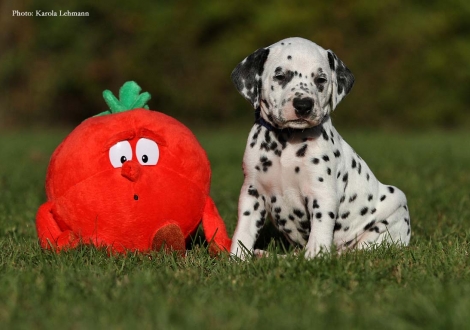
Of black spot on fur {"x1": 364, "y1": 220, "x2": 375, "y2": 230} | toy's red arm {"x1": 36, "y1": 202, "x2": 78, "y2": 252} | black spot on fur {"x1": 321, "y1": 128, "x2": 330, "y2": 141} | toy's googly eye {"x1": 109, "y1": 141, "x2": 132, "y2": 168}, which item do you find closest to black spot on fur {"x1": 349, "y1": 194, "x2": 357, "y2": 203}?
black spot on fur {"x1": 364, "y1": 220, "x2": 375, "y2": 230}

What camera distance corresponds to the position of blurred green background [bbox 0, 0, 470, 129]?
2598 centimetres

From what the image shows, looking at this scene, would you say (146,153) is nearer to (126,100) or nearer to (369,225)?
(126,100)

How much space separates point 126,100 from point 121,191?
2.96 feet

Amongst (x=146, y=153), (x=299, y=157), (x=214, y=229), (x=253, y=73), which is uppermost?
(x=253, y=73)

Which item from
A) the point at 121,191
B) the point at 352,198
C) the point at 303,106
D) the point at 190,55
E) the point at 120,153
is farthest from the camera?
the point at 190,55

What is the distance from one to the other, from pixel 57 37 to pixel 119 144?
22.0 meters

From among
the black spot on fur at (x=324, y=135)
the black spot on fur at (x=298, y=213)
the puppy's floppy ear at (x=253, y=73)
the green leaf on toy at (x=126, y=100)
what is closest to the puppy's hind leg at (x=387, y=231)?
the black spot on fur at (x=298, y=213)

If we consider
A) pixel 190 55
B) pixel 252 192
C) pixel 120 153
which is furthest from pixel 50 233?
pixel 190 55

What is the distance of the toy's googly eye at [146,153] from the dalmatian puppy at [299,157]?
2.16 ft

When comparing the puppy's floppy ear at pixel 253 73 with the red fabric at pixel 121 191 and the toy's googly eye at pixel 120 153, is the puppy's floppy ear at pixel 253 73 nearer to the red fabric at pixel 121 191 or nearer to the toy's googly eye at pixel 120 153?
the red fabric at pixel 121 191

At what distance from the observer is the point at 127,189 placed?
4.96 meters

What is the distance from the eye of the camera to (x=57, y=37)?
25.9 metres

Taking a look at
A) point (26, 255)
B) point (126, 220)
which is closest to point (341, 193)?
point (126, 220)

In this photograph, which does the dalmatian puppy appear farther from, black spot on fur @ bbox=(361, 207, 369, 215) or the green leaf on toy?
the green leaf on toy
